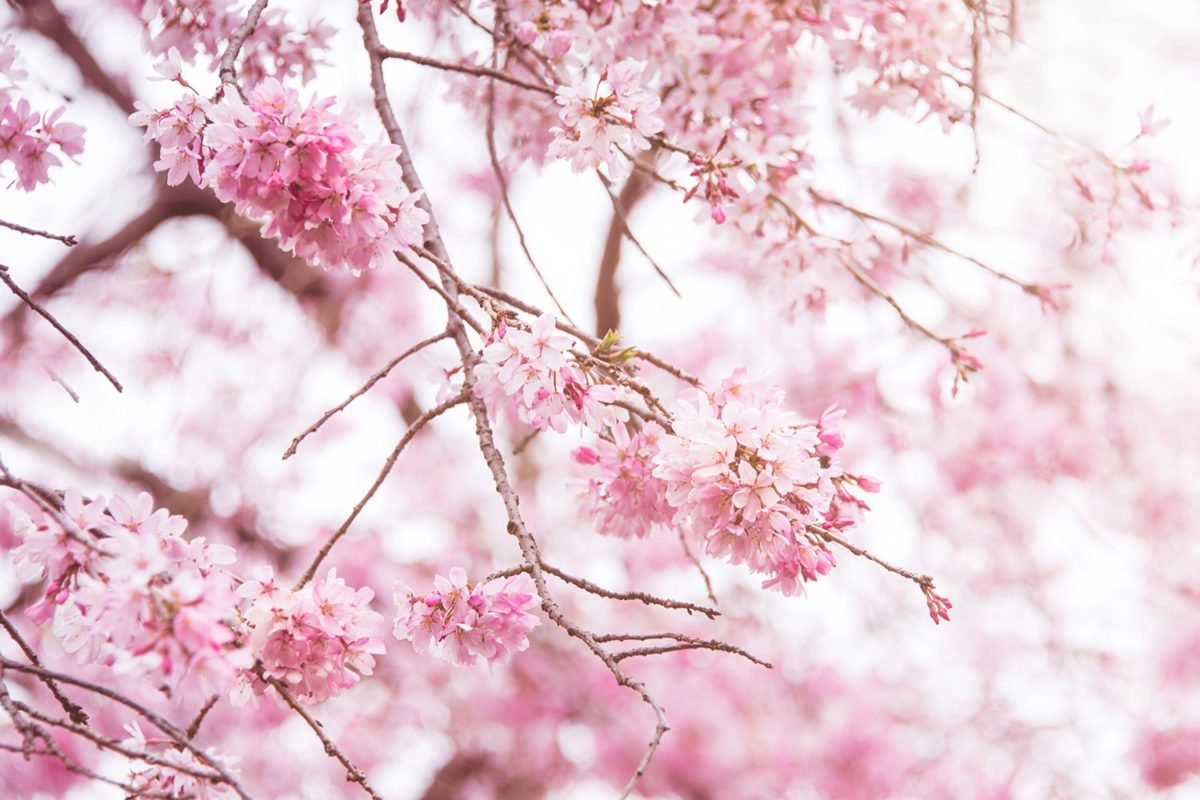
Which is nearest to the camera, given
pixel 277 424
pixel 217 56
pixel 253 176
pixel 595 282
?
pixel 253 176

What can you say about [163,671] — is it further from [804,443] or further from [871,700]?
[871,700]

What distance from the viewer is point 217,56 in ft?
5.66

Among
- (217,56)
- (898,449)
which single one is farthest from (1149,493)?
(217,56)

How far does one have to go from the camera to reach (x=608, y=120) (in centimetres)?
136

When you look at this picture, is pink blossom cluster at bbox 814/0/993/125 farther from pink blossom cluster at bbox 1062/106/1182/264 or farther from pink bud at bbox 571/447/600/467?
pink bud at bbox 571/447/600/467

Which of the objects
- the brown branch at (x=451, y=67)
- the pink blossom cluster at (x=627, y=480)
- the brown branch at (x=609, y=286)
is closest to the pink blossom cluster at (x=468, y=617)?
the pink blossom cluster at (x=627, y=480)

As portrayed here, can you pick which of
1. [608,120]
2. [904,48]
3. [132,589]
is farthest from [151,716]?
[904,48]

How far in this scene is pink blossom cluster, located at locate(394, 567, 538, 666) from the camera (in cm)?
120

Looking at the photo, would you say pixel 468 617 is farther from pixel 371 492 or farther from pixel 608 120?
pixel 608 120

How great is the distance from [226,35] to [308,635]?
110 cm

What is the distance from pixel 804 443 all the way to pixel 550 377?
315mm

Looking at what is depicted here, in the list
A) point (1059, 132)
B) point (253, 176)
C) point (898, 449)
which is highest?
point (898, 449)

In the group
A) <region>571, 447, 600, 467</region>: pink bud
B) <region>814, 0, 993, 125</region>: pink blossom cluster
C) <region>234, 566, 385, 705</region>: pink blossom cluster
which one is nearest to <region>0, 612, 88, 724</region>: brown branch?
<region>234, 566, 385, 705</region>: pink blossom cluster

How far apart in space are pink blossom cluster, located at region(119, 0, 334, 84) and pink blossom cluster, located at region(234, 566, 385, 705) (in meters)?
0.97
